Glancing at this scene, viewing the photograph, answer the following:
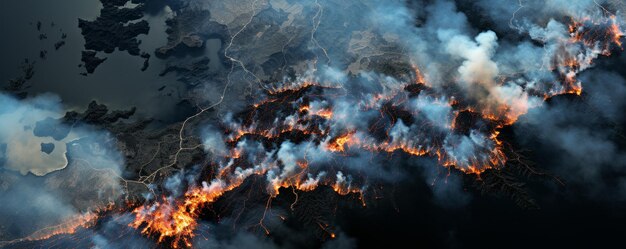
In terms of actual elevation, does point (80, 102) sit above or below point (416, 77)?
below

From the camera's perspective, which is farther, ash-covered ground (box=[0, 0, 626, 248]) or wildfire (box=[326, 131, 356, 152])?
wildfire (box=[326, 131, 356, 152])

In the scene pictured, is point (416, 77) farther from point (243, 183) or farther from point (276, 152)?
point (243, 183)

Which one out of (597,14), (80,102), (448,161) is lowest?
(80,102)

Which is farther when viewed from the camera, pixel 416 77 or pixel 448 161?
pixel 416 77

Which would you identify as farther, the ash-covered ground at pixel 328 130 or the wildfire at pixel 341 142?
the wildfire at pixel 341 142

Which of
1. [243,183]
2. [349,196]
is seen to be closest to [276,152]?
[243,183]

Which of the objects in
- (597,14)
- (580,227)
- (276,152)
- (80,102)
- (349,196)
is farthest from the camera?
(597,14)

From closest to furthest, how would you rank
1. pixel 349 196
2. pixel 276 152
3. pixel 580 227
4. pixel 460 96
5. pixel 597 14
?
pixel 580 227, pixel 349 196, pixel 276 152, pixel 460 96, pixel 597 14
